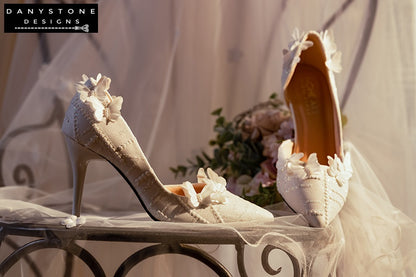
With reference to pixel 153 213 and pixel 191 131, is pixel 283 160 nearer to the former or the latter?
pixel 153 213

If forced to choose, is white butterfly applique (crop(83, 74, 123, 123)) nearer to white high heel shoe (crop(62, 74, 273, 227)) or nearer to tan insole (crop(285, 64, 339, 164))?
white high heel shoe (crop(62, 74, 273, 227))

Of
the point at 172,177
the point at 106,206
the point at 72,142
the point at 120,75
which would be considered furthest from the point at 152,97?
the point at 72,142

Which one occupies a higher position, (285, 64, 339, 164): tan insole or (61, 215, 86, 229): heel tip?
(285, 64, 339, 164): tan insole

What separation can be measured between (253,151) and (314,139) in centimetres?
24

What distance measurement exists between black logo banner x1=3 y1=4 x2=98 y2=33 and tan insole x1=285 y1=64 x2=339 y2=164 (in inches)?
21.8

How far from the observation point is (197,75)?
1.38 metres

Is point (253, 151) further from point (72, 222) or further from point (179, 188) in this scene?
point (72, 222)

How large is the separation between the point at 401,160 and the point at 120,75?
71 centimetres

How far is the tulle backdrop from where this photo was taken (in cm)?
114

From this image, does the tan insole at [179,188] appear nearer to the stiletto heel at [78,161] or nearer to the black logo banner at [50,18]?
the stiletto heel at [78,161]

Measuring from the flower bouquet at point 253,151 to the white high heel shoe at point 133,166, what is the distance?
0.31m

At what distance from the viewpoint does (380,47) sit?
3.85 feet
